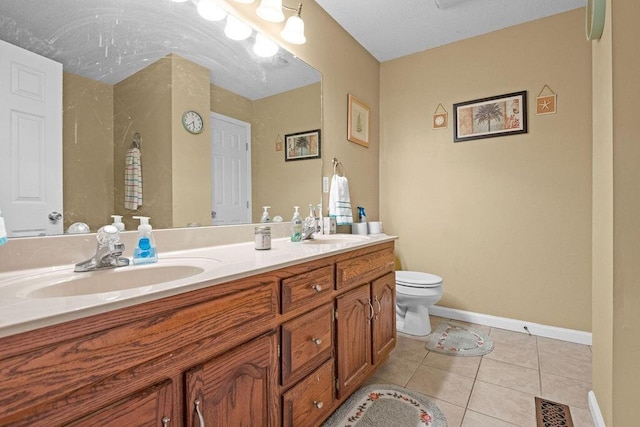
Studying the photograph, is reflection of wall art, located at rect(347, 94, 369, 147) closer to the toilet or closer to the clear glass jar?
the toilet

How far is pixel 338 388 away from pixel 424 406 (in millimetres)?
500

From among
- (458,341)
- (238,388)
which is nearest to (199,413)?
(238,388)

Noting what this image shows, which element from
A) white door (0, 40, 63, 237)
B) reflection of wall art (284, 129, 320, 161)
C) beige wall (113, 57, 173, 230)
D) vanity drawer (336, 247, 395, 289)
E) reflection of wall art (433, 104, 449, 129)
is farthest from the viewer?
reflection of wall art (433, 104, 449, 129)

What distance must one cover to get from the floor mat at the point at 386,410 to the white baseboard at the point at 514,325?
1224mm

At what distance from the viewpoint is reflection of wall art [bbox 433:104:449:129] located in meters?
2.64

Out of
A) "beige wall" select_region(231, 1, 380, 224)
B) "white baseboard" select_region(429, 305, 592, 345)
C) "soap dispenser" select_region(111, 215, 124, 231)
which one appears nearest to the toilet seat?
"white baseboard" select_region(429, 305, 592, 345)

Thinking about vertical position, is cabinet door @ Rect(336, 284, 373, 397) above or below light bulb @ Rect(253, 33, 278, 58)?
below

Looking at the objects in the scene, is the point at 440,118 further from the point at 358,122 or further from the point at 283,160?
the point at 283,160

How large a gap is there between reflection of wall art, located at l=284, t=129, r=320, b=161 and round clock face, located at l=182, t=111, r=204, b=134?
0.60 m

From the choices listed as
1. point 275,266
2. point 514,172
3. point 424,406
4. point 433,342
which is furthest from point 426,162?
point 275,266

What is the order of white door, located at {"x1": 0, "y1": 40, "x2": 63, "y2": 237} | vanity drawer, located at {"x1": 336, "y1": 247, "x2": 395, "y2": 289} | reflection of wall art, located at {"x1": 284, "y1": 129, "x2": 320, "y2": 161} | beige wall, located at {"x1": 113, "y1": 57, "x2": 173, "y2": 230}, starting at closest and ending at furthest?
white door, located at {"x1": 0, "y1": 40, "x2": 63, "y2": 237}, beige wall, located at {"x1": 113, "y1": 57, "x2": 173, "y2": 230}, vanity drawer, located at {"x1": 336, "y1": 247, "x2": 395, "y2": 289}, reflection of wall art, located at {"x1": 284, "y1": 129, "x2": 320, "y2": 161}

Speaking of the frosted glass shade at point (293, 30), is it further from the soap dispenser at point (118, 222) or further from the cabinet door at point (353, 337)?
the cabinet door at point (353, 337)

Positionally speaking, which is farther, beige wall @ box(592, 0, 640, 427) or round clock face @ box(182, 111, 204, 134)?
round clock face @ box(182, 111, 204, 134)

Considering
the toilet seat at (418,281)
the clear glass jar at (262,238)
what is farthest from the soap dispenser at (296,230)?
the toilet seat at (418,281)
